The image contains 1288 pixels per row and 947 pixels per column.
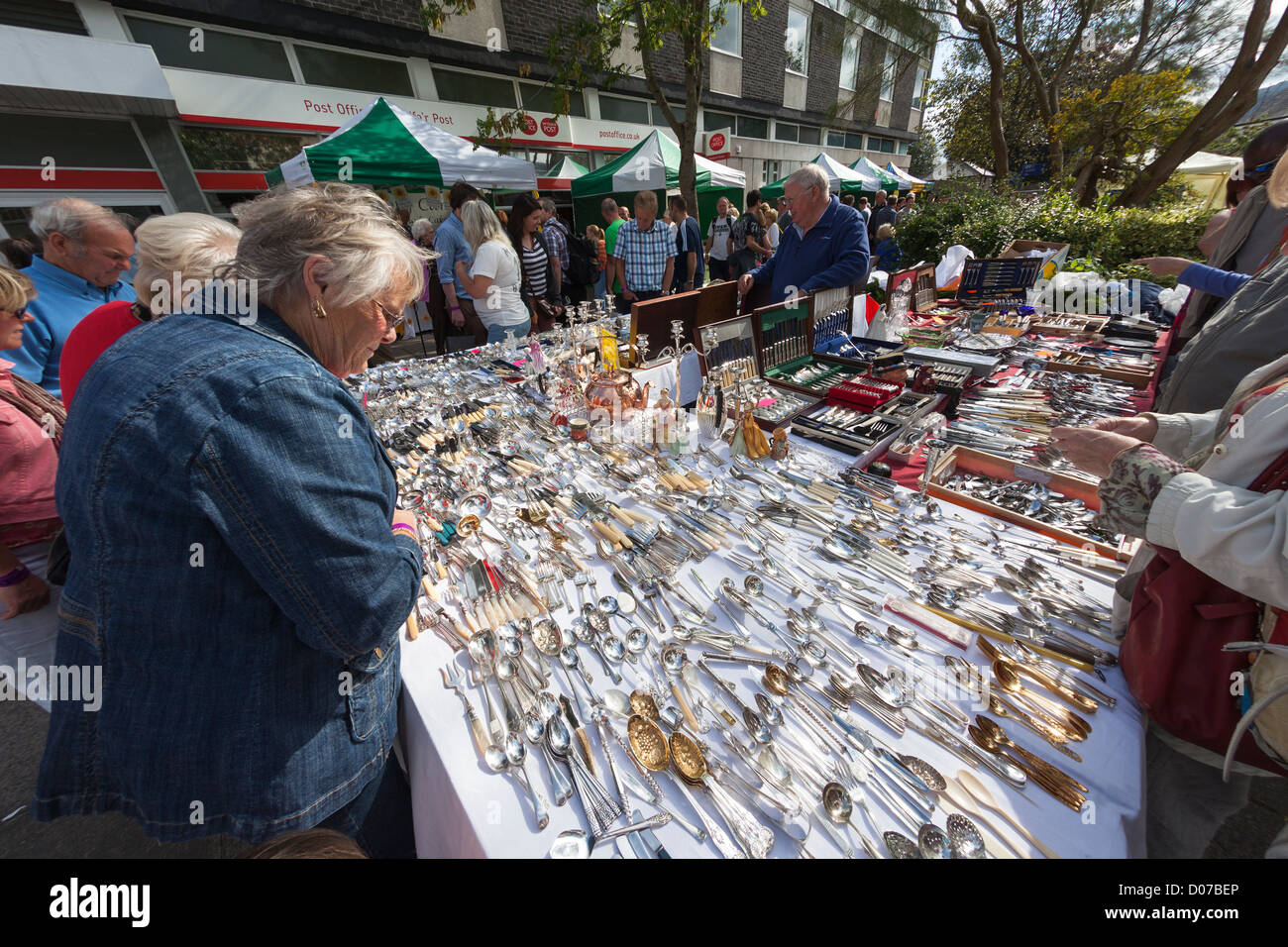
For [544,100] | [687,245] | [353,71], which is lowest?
[687,245]

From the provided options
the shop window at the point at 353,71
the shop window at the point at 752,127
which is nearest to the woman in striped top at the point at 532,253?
the shop window at the point at 353,71

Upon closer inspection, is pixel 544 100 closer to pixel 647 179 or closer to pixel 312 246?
pixel 647 179

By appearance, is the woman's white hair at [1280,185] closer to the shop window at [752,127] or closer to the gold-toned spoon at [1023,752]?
the gold-toned spoon at [1023,752]

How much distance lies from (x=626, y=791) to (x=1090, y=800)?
43.0 inches

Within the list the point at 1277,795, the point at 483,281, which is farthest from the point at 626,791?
the point at 483,281

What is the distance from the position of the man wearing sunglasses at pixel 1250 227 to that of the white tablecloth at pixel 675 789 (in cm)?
327

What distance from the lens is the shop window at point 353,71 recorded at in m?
8.79

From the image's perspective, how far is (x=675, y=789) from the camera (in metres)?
1.18

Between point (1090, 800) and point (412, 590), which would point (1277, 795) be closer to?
point (1090, 800)

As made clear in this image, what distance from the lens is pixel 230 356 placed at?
0.91 m

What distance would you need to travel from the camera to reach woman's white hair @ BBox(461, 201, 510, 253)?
4.22m

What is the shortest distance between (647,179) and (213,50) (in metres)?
7.43

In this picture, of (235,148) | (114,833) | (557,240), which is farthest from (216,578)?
(235,148)
